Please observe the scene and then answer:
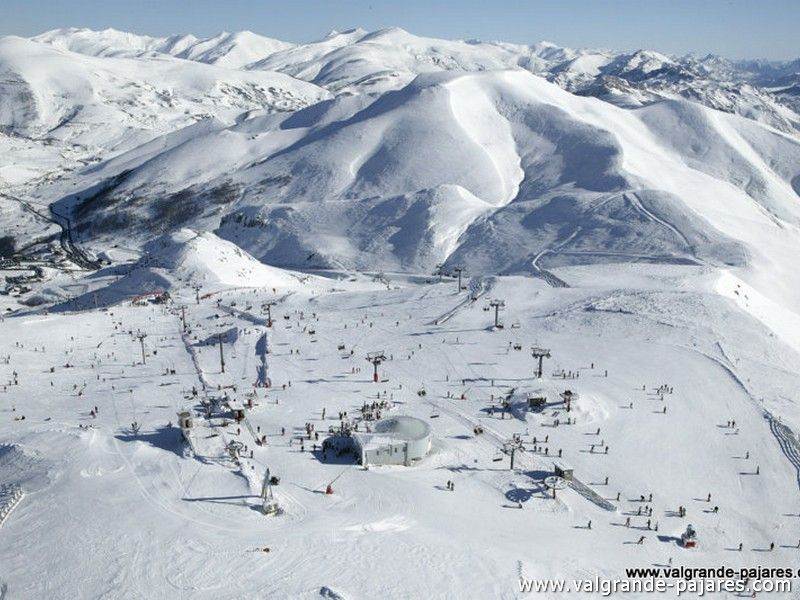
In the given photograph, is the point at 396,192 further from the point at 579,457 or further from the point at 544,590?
the point at 544,590

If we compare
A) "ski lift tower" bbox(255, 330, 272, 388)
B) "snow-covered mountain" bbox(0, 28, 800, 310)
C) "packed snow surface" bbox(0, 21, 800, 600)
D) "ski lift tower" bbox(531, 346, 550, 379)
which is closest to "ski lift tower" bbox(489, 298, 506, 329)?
"packed snow surface" bbox(0, 21, 800, 600)

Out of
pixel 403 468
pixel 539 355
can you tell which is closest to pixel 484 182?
pixel 539 355

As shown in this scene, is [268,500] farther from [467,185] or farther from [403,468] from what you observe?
[467,185]

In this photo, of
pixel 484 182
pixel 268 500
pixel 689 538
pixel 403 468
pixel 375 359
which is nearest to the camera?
pixel 689 538

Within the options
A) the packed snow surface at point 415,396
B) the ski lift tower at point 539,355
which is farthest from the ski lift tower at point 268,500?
the ski lift tower at point 539,355

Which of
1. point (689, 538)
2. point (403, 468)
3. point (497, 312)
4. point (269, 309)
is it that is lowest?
point (689, 538)

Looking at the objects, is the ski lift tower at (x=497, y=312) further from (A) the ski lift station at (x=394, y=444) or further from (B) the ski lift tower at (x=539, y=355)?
(A) the ski lift station at (x=394, y=444)
